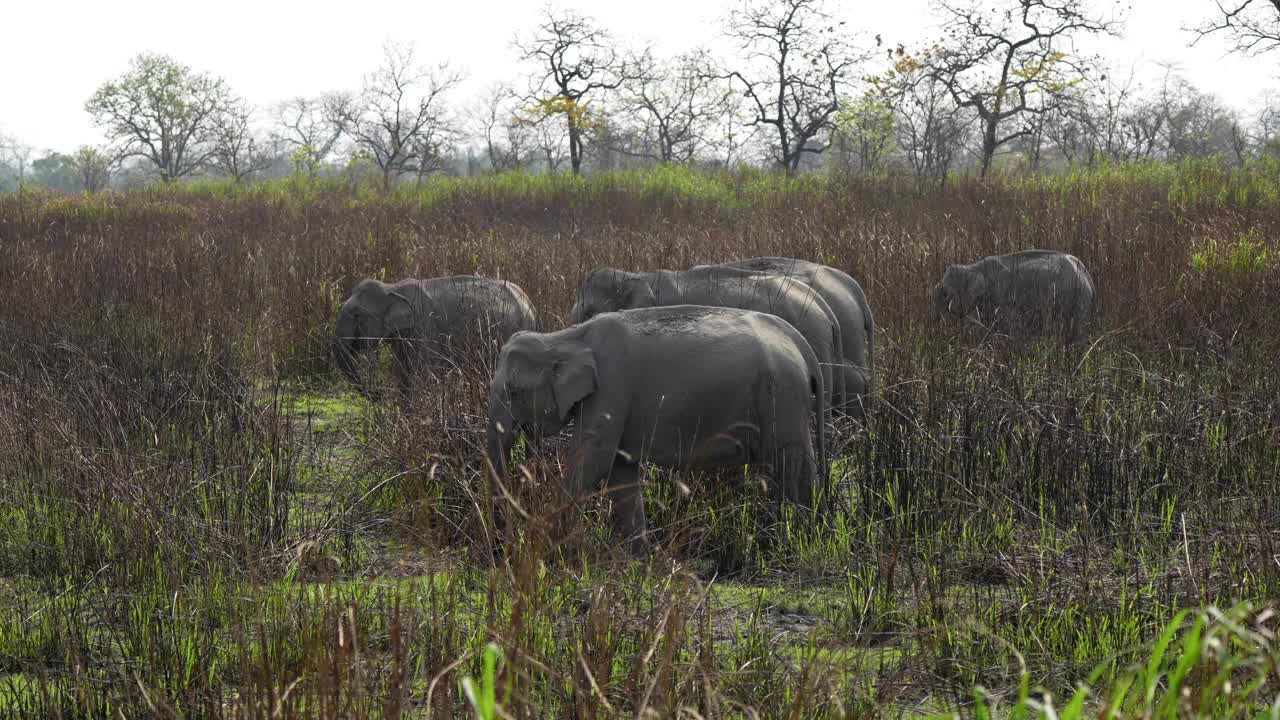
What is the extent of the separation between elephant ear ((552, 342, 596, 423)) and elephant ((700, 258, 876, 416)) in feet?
7.25

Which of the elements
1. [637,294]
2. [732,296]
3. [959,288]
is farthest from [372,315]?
[959,288]

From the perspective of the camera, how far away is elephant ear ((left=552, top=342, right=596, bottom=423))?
13.3 feet

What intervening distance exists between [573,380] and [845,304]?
2.72 metres

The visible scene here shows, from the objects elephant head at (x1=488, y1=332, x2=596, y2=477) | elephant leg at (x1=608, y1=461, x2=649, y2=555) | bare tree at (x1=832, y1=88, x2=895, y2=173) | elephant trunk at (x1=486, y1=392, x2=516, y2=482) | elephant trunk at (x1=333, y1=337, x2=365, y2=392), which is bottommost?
elephant leg at (x1=608, y1=461, x2=649, y2=555)

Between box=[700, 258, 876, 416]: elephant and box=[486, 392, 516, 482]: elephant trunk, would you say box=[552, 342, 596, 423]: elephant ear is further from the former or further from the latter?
box=[700, 258, 876, 416]: elephant

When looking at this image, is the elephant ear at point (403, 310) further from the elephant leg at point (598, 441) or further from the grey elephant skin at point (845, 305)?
the elephant leg at point (598, 441)

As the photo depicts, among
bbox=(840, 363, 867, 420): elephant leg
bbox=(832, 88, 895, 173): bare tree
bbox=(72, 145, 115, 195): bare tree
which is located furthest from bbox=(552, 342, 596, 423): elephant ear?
bbox=(72, 145, 115, 195): bare tree

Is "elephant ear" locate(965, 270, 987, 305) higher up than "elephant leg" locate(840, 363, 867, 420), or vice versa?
"elephant ear" locate(965, 270, 987, 305)

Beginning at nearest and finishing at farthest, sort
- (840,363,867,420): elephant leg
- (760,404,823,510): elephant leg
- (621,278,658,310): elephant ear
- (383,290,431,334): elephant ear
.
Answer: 1. (760,404,823,510): elephant leg
2. (840,363,867,420): elephant leg
3. (621,278,658,310): elephant ear
4. (383,290,431,334): elephant ear

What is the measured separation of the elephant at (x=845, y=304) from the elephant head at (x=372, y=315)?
2227 mm

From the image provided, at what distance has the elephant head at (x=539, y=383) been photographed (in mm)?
4055

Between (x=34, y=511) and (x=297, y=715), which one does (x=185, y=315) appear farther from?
(x=297, y=715)

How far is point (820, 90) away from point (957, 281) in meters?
24.4

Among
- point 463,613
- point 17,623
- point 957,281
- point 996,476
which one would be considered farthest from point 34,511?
point 957,281
